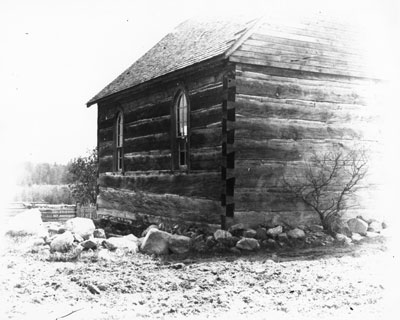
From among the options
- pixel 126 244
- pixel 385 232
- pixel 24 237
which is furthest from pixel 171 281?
pixel 385 232

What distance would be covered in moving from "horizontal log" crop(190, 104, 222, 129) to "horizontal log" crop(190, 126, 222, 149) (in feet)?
0.40

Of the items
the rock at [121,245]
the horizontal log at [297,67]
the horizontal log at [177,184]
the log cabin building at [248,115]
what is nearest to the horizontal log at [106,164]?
the horizontal log at [177,184]

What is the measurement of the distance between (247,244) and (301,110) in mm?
3703

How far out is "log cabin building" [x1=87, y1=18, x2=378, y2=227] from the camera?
11.1 m

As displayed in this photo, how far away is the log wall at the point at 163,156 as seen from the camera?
1148 centimetres

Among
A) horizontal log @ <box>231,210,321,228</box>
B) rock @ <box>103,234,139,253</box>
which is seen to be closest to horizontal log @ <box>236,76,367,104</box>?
horizontal log @ <box>231,210,321,228</box>

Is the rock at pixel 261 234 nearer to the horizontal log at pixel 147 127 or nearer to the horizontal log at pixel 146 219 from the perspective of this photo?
the horizontal log at pixel 146 219

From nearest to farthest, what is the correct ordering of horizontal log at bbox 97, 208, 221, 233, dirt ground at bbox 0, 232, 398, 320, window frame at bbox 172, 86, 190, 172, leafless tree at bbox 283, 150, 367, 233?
dirt ground at bbox 0, 232, 398, 320
horizontal log at bbox 97, 208, 221, 233
leafless tree at bbox 283, 150, 367, 233
window frame at bbox 172, 86, 190, 172

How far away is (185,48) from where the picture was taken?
14375 mm

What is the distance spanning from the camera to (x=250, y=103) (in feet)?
36.7

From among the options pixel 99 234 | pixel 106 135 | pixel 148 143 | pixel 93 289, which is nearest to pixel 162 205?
pixel 148 143

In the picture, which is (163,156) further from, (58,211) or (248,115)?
(58,211)

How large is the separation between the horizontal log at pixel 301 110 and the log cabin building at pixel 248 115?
0.02m

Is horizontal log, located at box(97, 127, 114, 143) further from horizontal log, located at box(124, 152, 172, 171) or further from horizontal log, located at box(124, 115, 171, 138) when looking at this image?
horizontal log, located at box(124, 152, 172, 171)
